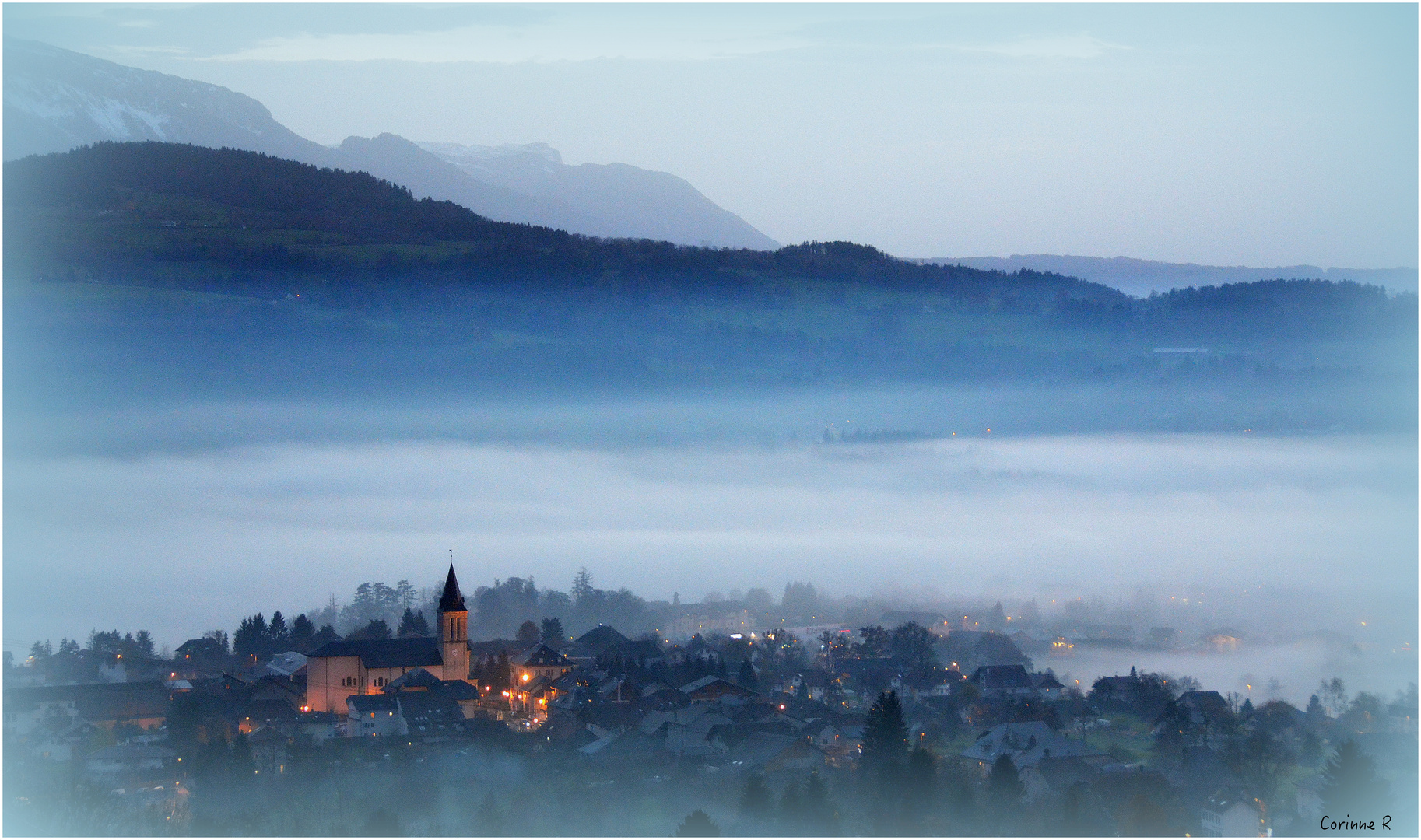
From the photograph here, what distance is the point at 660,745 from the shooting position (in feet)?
123

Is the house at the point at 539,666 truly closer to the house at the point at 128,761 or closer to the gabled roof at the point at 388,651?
the gabled roof at the point at 388,651

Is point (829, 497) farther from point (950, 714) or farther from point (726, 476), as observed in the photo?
point (950, 714)

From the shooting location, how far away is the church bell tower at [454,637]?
49.2 meters

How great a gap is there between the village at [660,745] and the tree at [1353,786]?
8 cm

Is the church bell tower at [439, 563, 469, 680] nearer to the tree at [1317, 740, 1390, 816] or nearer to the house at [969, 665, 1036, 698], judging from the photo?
the house at [969, 665, 1036, 698]

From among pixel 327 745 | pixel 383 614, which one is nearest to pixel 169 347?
pixel 383 614

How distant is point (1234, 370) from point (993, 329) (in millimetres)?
16055

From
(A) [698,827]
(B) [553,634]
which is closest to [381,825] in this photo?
(A) [698,827]

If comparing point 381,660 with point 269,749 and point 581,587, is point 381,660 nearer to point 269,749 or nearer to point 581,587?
point 269,749

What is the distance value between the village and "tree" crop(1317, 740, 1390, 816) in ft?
0.25

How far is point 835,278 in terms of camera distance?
3676 inches

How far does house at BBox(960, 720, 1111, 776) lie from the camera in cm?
3556

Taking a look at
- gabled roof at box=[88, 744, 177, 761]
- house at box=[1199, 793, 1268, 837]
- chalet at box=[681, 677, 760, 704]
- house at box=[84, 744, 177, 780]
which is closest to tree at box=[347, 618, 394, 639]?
chalet at box=[681, 677, 760, 704]

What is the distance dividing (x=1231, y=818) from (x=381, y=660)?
27.5 m
